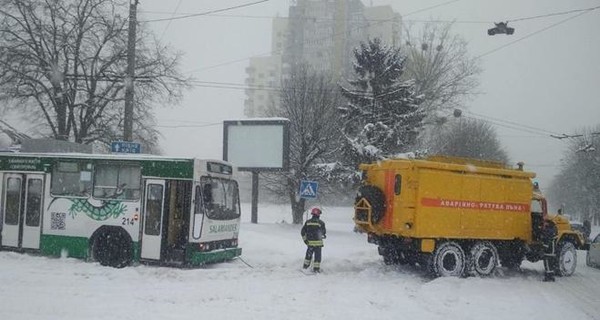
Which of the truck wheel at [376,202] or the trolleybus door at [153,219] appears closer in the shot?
the trolleybus door at [153,219]

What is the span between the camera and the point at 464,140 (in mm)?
49531

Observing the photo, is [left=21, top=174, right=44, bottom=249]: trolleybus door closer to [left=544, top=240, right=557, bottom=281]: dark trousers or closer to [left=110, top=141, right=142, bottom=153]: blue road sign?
[left=110, top=141, right=142, bottom=153]: blue road sign

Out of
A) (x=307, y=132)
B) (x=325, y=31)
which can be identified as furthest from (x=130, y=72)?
(x=325, y=31)

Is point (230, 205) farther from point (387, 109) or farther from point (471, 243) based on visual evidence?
point (387, 109)

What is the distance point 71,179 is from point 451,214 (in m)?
10.2

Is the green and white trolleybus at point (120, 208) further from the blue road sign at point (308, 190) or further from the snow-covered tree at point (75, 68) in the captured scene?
the snow-covered tree at point (75, 68)

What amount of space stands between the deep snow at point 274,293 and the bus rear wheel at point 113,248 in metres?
0.50

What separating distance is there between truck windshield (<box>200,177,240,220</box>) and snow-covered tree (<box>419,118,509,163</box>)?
106 feet

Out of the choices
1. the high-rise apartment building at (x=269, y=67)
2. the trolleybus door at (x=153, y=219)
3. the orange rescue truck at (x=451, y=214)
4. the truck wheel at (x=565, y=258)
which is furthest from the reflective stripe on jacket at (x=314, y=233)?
the high-rise apartment building at (x=269, y=67)

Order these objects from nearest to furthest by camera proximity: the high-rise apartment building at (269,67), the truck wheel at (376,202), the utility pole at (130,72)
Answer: the truck wheel at (376,202), the utility pole at (130,72), the high-rise apartment building at (269,67)

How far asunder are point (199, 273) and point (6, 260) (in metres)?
5.30

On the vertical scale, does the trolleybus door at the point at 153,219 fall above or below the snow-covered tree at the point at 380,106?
below

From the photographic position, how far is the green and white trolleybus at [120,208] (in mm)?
13805

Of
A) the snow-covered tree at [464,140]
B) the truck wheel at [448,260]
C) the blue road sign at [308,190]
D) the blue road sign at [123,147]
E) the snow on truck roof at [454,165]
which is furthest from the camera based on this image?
the snow-covered tree at [464,140]
